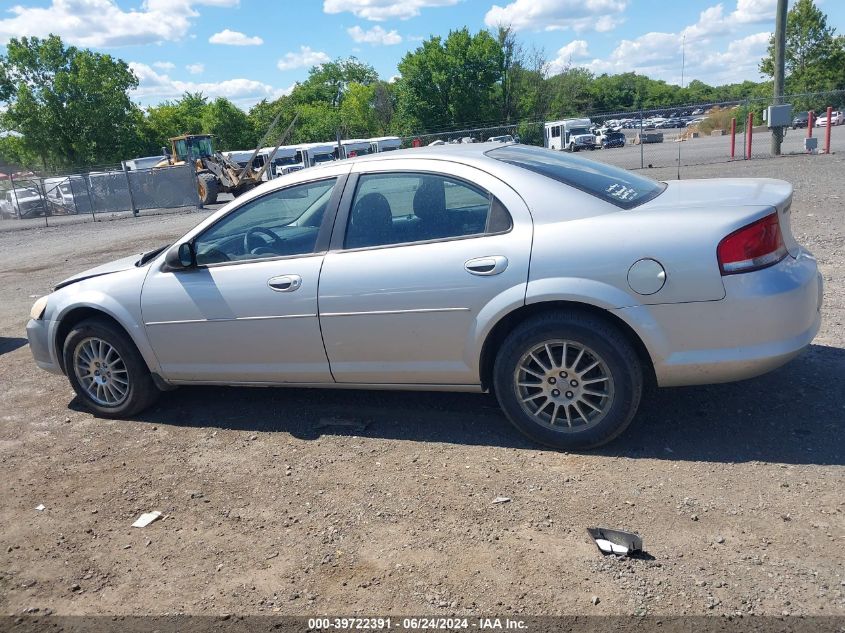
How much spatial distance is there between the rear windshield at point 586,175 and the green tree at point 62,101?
2538 inches

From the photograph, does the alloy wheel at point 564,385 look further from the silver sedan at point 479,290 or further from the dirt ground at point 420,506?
the dirt ground at point 420,506

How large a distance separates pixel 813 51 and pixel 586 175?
67.5 m

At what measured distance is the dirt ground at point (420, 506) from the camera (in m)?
2.99

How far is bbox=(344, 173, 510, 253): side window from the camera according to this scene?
4152 millimetres

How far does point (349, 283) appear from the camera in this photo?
14.1ft

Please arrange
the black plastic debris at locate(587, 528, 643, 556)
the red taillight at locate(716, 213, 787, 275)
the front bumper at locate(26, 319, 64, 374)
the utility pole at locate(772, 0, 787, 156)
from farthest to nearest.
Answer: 1. the utility pole at locate(772, 0, 787, 156)
2. the front bumper at locate(26, 319, 64, 374)
3. the red taillight at locate(716, 213, 787, 275)
4. the black plastic debris at locate(587, 528, 643, 556)

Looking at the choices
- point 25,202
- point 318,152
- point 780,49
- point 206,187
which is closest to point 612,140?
point 318,152

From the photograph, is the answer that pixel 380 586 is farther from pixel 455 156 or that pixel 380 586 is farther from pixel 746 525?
pixel 455 156

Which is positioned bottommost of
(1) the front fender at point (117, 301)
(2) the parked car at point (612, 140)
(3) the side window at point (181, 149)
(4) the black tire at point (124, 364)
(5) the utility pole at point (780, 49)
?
(2) the parked car at point (612, 140)

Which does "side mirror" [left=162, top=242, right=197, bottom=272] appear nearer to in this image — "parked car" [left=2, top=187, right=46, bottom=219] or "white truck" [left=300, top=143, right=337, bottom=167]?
"parked car" [left=2, top=187, right=46, bottom=219]

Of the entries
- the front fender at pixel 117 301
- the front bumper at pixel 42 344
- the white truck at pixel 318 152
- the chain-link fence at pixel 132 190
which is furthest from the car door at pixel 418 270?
the white truck at pixel 318 152

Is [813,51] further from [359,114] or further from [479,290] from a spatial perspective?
[479,290]

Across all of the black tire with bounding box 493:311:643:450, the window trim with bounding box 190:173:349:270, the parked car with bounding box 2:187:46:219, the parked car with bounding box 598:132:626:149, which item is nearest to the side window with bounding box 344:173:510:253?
the window trim with bounding box 190:173:349:270

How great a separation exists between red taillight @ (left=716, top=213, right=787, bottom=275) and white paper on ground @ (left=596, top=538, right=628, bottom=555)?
1.46 meters
